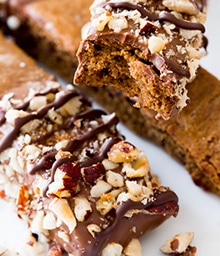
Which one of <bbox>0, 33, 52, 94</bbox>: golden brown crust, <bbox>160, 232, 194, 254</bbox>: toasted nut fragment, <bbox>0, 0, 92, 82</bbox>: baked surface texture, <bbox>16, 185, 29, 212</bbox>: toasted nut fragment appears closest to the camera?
<bbox>160, 232, 194, 254</bbox>: toasted nut fragment

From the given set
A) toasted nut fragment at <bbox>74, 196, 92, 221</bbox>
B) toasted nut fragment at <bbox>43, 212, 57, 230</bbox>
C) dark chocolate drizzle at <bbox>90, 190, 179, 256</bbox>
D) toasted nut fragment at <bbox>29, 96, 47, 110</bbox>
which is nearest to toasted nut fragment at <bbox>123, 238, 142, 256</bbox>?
dark chocolate drizzle at <bbox>90, 190, 179, 256</bbox>

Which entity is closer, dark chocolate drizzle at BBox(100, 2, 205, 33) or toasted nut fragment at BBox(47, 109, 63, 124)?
dark chocolate drizzle at BBox(100, 2, 205, 33)

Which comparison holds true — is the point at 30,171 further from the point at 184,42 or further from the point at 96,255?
the point at 184,42

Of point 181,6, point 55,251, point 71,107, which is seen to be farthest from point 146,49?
point 55,251

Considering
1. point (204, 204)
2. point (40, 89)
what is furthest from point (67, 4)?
point (204, 204)

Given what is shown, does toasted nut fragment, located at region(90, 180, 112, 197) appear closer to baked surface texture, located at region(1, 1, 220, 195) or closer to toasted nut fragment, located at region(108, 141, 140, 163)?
toasted nut fragment, located at region(108, 141, 140, 163)

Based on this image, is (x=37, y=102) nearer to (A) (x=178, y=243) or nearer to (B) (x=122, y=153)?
(B) (x=122, y=153)
